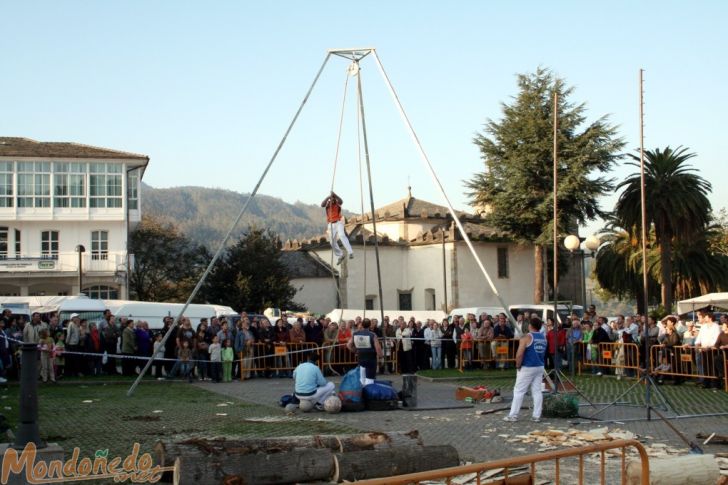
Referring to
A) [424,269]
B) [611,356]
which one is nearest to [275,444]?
[611,356]

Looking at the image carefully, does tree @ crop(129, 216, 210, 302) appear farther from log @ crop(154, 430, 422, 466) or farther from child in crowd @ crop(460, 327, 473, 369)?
log @ crop(154, 430, 422, 466)

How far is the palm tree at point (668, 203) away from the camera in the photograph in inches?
1625

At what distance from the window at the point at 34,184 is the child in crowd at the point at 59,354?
33328mm

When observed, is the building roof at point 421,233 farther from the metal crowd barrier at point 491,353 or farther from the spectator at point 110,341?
the spectator at point 110,341

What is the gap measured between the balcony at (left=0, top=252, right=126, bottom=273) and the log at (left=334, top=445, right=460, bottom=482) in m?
48.0

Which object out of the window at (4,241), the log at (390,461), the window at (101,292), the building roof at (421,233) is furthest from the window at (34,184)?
the log at (390,461)

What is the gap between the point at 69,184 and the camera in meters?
55.7

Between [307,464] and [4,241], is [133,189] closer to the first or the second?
[4,241]

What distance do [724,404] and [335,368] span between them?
12.1m

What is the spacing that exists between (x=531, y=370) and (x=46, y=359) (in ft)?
43.9

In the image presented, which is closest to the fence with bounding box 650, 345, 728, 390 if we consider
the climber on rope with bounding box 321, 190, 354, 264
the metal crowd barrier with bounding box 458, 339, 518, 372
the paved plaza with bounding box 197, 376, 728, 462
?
the paved plaza with bounding box 197, 376, 728, 462

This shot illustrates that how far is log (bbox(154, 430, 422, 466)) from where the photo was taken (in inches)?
353

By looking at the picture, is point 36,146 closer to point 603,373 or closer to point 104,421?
point 603,373

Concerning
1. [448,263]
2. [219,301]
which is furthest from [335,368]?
[448,263]
